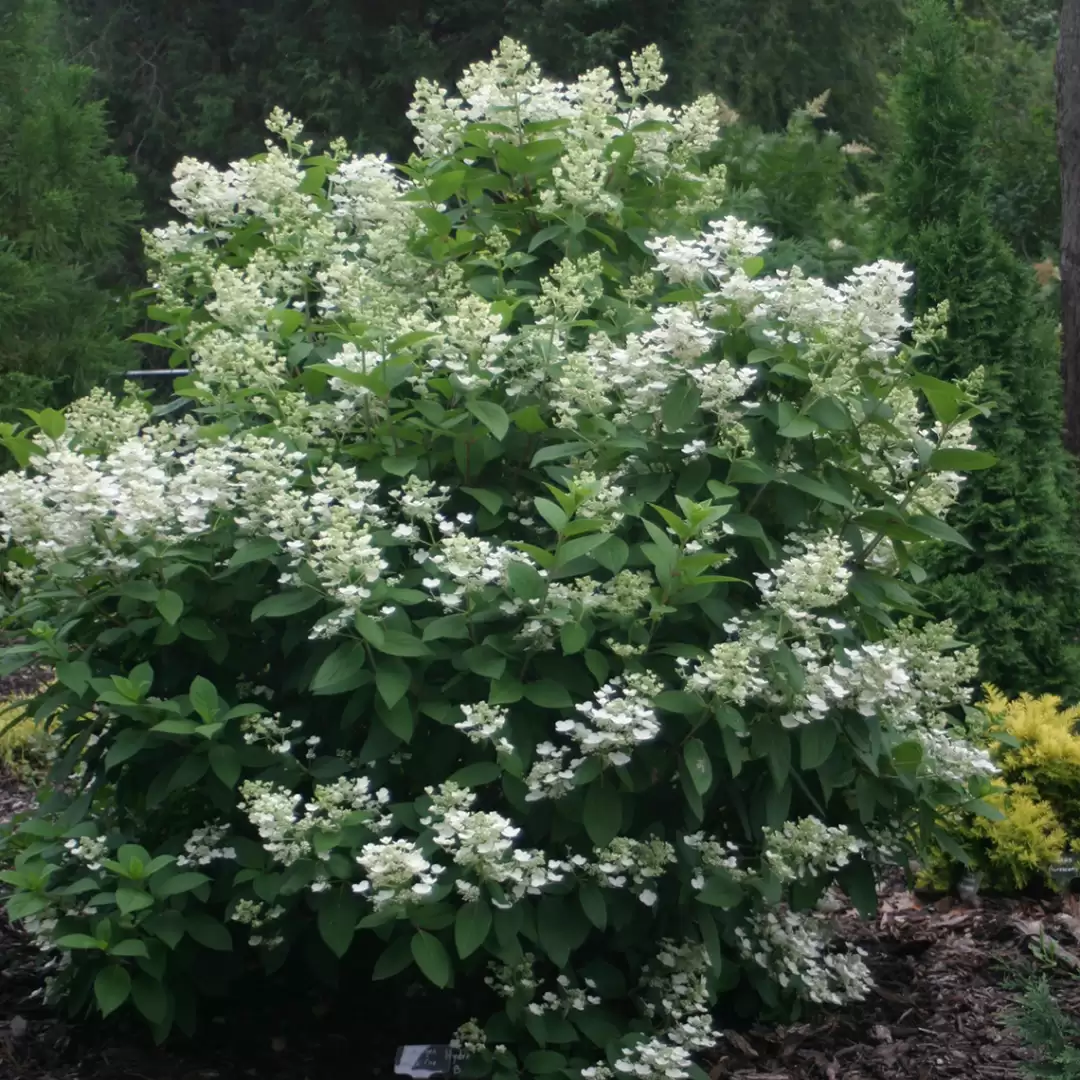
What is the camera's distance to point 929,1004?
3.64 metres

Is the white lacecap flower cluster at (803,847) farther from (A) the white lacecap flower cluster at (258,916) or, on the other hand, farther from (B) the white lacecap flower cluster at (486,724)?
(A) the white lacecap flower cluster at (258,916)

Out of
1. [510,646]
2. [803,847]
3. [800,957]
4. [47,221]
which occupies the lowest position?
[800,957]

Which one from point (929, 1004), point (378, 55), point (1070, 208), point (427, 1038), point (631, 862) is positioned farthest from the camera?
point (378, 55)

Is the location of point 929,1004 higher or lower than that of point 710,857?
lower

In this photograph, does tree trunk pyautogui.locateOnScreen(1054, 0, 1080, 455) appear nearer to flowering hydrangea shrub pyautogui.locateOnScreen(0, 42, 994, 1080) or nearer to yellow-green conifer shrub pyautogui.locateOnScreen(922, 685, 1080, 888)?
yellow-green conifer shrub pyautogui.locateOnScreen(922, 685, 1080, 888)

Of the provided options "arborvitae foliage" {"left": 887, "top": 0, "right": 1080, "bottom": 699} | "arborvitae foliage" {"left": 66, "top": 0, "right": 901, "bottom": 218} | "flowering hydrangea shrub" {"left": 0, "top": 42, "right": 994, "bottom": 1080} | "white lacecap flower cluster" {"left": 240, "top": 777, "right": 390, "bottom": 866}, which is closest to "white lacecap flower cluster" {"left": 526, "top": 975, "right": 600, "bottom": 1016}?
"flowering hydrangea shrub" {"left": 0, "top": 42, "right": 994, "bottom": 1080}

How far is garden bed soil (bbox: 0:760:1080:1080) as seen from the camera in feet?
10.5

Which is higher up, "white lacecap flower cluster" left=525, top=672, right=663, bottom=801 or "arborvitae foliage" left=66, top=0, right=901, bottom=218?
"arborvitae foliage" left=66, top=0, right=901, bottom=218

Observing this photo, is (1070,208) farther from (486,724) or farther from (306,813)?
(306,813)

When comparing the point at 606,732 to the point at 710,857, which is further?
the point at 710,857

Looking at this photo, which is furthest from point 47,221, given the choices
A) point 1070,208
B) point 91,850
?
point 91,850

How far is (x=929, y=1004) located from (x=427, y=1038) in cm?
133

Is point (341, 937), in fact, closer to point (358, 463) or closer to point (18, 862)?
point (18, 862)

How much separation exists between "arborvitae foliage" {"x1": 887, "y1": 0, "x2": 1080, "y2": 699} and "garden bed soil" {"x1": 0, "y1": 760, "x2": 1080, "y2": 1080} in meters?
1.66
